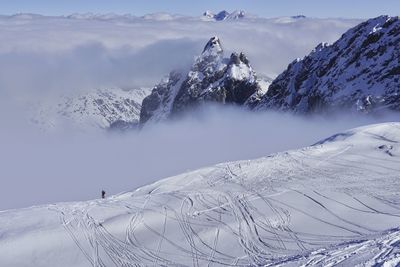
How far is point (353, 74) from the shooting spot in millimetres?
114438

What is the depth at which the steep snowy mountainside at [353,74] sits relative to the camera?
104125 millimetres

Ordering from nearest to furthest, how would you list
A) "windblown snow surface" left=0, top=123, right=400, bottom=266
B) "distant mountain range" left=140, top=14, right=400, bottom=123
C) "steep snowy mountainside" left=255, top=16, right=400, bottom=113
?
"windblown snow surface" left=0, top=123, right=400, bottom=266, "steep snowy mountainside" left=255, top=16, right=400, bottom=113, "distant mountain range" left=140, top=14, right=400, bottom=123

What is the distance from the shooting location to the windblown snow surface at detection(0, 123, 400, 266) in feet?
78.0

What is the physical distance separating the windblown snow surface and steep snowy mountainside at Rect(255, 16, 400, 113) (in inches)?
2739

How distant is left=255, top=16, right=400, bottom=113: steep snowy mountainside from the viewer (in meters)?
104

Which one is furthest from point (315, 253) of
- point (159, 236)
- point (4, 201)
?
point (4, 201)

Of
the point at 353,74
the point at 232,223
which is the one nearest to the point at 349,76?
the point at 353,74

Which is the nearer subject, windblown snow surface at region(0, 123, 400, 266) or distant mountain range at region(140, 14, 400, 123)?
windblown snow surface at region(0, 123, 400, 266)

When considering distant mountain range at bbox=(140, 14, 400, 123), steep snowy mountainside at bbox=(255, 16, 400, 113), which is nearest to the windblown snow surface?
distant mountain range at bbox=(140, 14, 400, 123)

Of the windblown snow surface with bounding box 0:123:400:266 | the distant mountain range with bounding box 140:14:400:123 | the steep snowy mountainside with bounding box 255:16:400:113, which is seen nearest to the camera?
the windblown snow surface with bounding box 0:123:400:266

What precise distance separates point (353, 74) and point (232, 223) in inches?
3695

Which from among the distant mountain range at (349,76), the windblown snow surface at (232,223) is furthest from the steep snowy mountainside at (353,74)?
the windblown snow surface at (232,223)

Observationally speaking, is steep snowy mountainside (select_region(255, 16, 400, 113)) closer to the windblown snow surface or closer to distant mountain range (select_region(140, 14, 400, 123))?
distant mountain range (select_region(140, 14, 400, 123))

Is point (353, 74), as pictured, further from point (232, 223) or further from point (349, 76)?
point (232, 223)
